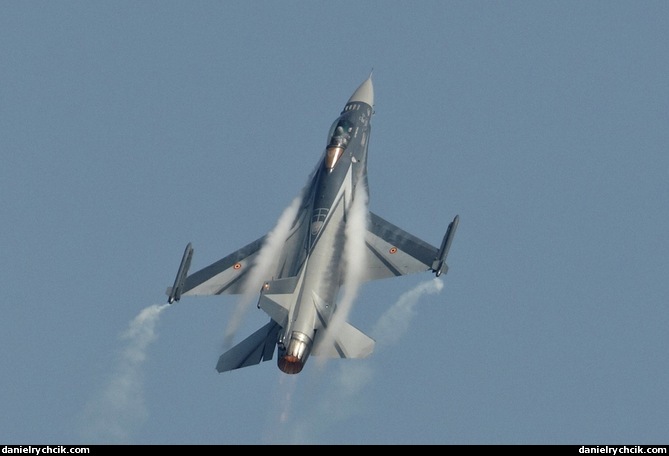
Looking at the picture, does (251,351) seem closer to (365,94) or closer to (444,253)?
(444,253)

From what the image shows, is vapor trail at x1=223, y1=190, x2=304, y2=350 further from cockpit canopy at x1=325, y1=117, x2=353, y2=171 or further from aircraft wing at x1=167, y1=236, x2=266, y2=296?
cockpit canopy at x1=325, y1=117, x2=353, y2=171

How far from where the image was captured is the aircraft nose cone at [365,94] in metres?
79.5

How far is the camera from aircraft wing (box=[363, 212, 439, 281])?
226 feet

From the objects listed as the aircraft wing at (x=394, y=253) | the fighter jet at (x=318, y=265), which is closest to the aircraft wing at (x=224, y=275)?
the fighter jet at (x=318, y=265)

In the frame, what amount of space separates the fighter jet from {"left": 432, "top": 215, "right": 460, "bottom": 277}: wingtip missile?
5 cm

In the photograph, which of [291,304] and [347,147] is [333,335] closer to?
[291,304]

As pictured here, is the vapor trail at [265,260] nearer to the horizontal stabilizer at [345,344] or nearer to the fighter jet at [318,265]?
the fighter jet at [318,265]

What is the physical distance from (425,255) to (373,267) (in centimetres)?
260

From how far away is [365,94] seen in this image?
3147 inches

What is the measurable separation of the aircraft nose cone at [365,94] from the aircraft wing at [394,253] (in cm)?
1096
